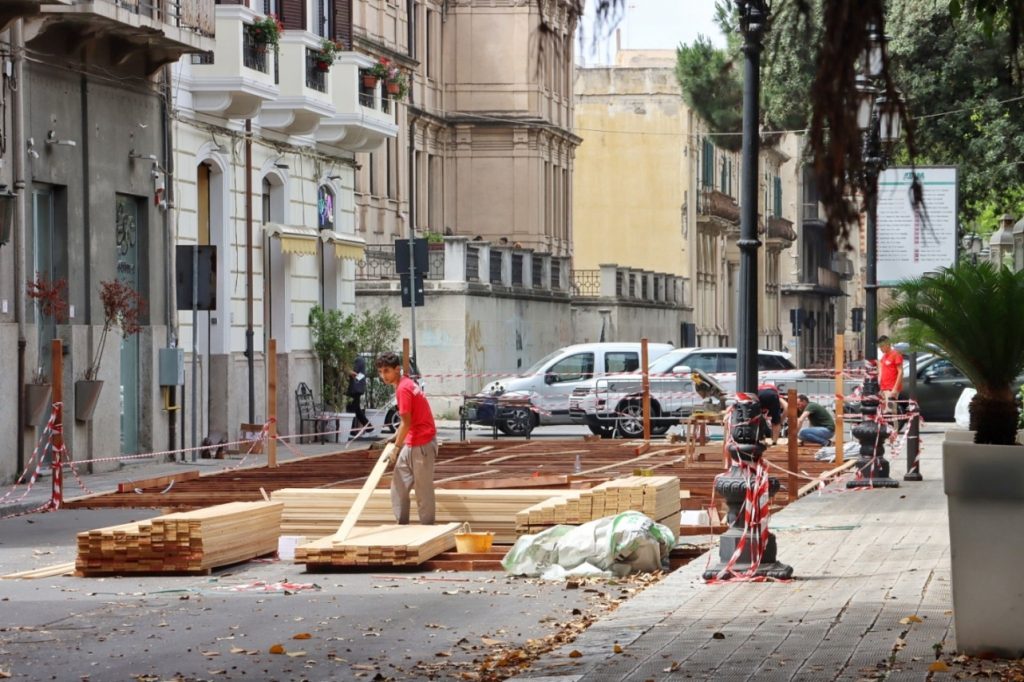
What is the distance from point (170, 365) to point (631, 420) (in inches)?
430

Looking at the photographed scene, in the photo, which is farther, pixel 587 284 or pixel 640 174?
pixel 640 174

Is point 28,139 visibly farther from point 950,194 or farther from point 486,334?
point 486,334

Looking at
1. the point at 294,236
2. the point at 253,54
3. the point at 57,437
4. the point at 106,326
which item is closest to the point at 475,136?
the point at 294,236

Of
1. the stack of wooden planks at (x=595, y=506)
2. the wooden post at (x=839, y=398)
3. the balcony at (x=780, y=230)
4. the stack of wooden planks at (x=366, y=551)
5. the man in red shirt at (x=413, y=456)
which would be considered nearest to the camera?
the stack of wooden planks at (x=366, y=551)

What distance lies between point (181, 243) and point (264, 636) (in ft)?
65.5

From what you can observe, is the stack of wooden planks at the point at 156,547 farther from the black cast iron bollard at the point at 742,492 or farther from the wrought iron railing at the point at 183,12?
the wrought iron railing at the point at 183,12

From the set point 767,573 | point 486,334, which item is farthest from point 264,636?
point 486,334

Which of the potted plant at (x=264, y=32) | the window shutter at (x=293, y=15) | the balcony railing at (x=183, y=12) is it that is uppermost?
the window shutter at (x=293, y=15)

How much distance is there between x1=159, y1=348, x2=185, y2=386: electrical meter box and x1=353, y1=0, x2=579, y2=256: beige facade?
25.7 m

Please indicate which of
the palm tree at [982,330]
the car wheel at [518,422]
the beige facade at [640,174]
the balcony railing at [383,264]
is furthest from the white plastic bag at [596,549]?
the beige facade at [640,174]

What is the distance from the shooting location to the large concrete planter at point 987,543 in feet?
32.6

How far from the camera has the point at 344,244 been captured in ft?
127

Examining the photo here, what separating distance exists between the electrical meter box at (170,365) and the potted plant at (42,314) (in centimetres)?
328

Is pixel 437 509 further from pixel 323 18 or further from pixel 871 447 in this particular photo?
pixel 323 18
